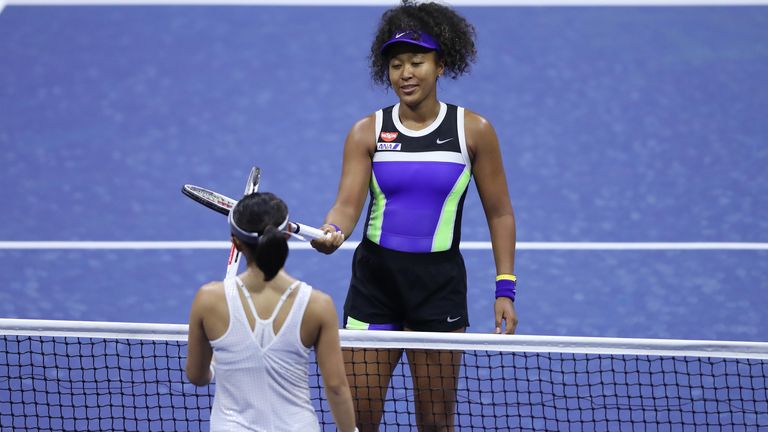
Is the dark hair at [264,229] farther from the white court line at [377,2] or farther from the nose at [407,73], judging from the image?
the white court line at [377,2]

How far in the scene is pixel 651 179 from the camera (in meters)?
10.1

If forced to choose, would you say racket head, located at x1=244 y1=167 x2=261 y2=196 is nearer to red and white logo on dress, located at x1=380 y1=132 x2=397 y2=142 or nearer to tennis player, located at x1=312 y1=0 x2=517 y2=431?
tennis player, located at x1=312 y1=0 x2=517 y2=431

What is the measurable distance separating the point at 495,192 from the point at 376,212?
1.74ft

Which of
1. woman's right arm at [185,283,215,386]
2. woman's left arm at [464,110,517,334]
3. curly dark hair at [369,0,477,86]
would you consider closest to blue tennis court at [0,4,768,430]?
woman's left arm at [464,110,517,334]

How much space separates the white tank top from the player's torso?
3.85ft

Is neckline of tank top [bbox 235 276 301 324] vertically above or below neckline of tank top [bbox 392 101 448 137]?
below

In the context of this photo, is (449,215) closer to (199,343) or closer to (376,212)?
(376,212)

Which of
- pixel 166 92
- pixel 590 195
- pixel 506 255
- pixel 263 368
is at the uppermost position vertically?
pixel 166 92

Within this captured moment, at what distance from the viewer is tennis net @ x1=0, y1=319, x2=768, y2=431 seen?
5.02 m

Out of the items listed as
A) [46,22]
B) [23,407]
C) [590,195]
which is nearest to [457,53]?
[23,407]

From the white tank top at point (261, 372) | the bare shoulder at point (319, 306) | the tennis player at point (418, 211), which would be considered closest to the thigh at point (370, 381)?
the tennis player at point (418, 211)

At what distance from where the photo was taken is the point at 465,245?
9.27m

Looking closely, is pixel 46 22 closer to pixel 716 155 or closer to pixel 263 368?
pixel 716 155

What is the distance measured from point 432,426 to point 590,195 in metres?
5.16
